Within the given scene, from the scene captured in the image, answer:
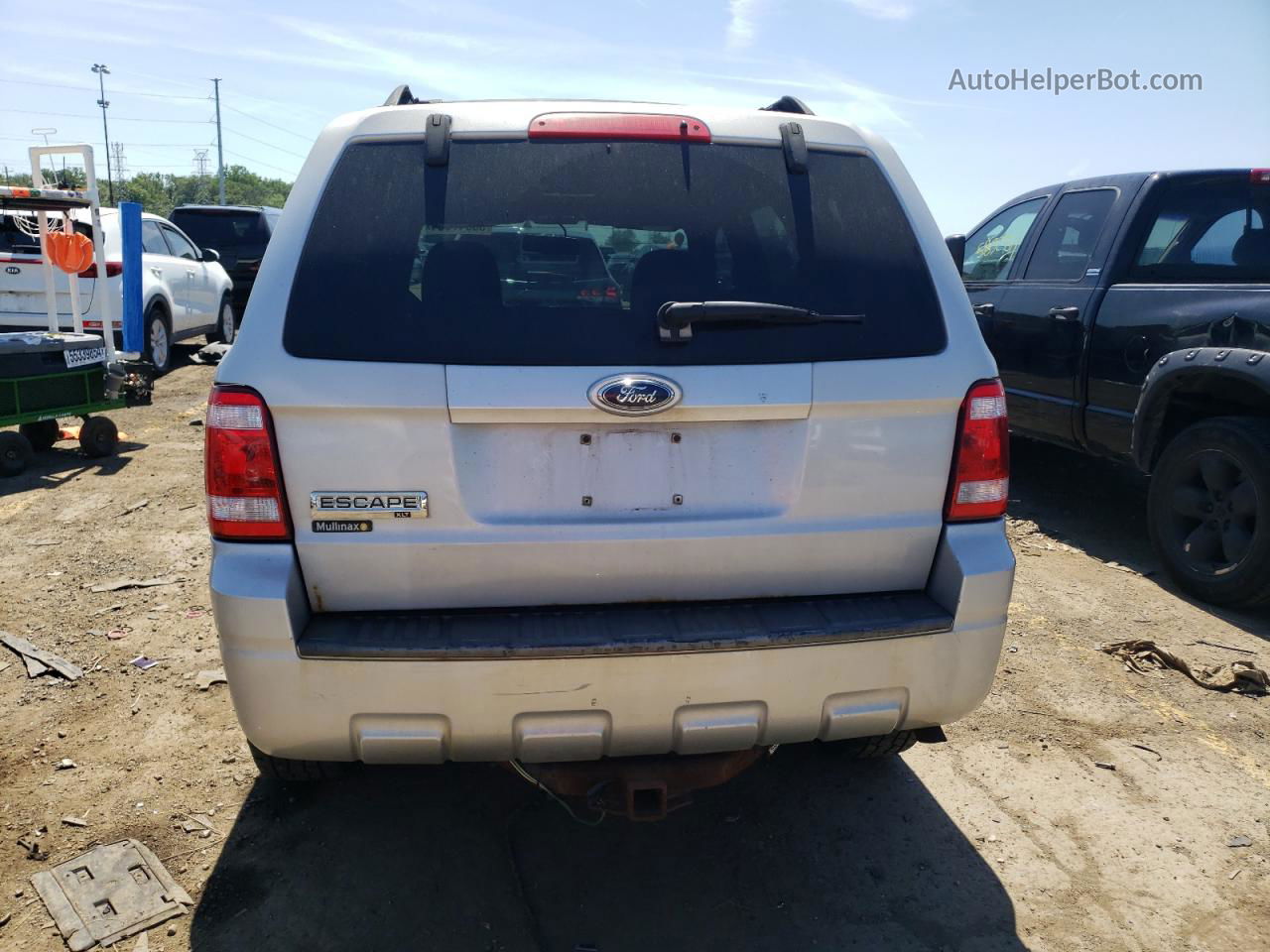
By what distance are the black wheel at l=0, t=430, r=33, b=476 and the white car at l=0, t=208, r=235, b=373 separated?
2.63 meters

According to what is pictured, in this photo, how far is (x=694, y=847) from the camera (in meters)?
2.95

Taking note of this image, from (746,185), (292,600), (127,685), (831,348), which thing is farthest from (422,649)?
(127,685)

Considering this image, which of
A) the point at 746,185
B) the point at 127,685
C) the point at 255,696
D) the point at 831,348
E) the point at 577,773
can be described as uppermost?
the point at 746,185

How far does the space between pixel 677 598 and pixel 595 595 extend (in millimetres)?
203

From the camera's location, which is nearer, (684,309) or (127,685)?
(684,309)

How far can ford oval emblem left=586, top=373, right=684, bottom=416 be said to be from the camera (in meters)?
2.25

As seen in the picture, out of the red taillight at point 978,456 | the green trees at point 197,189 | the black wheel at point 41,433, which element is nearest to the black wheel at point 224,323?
the black wheel at point 41,433

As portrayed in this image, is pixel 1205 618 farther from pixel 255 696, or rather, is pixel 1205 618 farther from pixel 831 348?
pixel 255 696

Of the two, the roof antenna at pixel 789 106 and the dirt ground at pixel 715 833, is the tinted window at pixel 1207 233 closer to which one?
the dirt ground at pixel 715 833

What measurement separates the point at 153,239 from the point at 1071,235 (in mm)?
9755

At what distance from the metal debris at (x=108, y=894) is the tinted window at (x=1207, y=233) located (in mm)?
5424

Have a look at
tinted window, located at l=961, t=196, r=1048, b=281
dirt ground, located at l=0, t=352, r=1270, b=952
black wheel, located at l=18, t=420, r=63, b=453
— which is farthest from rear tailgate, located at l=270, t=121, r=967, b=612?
black wheel, located at l=18, t=420, r=63, b=453

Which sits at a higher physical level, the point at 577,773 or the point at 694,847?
the point at 577,773

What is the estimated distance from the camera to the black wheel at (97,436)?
749 centimetres
